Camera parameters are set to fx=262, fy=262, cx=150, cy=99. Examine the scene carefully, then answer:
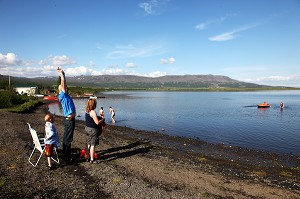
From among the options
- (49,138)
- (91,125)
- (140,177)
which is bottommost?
(140,177)

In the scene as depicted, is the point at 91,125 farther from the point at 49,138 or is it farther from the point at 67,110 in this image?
the point at 49,138

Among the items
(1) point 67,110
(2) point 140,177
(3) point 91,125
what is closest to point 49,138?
(1) point 67,110

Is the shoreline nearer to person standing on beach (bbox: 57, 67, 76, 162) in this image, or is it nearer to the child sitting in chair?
the child sitting in chair

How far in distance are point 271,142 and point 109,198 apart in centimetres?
2191

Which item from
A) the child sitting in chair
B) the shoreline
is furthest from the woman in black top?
the child sitting in chair

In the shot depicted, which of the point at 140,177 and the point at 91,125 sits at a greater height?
the point at 91,125

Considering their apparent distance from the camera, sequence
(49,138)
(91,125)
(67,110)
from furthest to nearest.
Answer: (91,125)
(67,110)
(49,138)

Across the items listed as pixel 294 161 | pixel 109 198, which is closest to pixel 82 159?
pixel 109 198

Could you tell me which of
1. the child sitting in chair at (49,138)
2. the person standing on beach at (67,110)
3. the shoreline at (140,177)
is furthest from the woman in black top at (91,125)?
the child sitting in chair at (49,138)

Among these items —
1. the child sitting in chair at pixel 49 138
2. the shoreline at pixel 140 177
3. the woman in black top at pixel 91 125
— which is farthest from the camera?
the woman in black top at pixel 91 125

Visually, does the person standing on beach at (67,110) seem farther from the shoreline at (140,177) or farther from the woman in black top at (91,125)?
the shoreline at (140,177)

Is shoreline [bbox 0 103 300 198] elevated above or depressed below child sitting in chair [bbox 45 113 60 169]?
below

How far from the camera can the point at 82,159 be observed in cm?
1262

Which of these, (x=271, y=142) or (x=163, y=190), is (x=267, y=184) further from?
(x=271, y=142)
